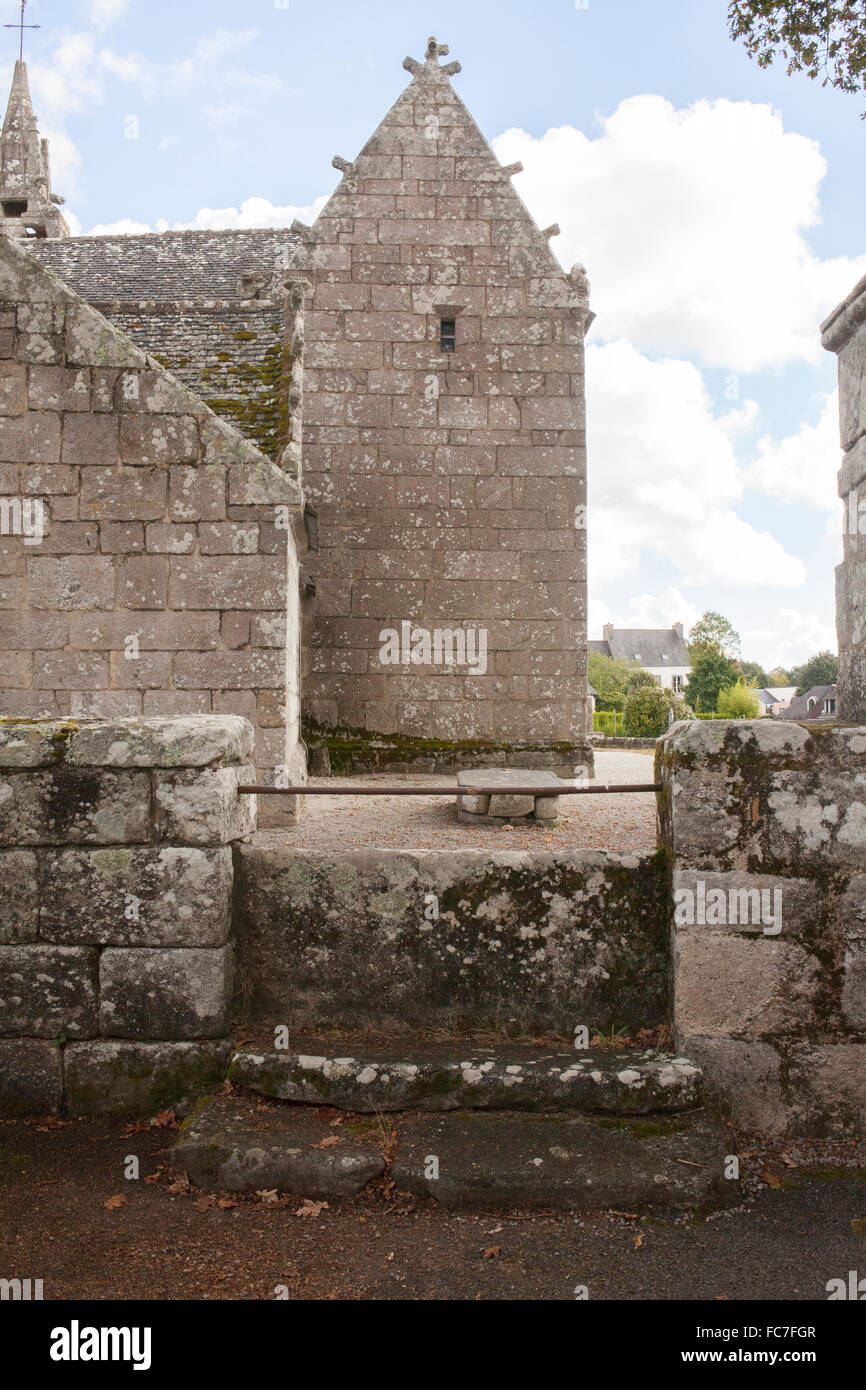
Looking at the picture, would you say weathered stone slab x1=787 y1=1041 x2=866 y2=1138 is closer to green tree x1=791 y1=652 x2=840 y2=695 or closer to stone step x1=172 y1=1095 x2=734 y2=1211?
stone step x1=172 y1=1095 x2=734 y2=1211

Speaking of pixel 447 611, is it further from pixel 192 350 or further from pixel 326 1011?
pixel 326 1011

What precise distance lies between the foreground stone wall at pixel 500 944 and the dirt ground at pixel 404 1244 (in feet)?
2.39

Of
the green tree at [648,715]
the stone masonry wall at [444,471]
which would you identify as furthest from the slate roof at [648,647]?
the stone masonry wall at [444,471]

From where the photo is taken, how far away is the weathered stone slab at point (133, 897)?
347 cm

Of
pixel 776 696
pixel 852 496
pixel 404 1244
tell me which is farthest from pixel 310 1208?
pixel 776 696

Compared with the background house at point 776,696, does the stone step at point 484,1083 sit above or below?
below

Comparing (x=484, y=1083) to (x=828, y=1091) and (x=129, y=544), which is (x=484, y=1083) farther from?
(x=129, y=544)

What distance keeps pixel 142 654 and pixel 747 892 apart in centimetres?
460

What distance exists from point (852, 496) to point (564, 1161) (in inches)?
116

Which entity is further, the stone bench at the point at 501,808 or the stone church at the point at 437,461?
the stone church at the point at 437,461

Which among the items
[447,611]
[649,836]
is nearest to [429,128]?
[447,611]

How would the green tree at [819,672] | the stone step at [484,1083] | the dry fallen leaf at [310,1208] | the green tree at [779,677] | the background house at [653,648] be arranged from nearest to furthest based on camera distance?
1. the dry fallen leaf at [310,1208]
2. the stone step at [484,1083]
3. the green tree at [819,672]
4. the background house at [653,648]
5. the green tree at [779,677]

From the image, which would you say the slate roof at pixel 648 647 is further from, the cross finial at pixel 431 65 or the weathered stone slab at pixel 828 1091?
the weathered stone slab at pixel 828 1091

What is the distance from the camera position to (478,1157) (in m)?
2.97
